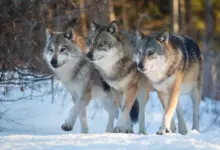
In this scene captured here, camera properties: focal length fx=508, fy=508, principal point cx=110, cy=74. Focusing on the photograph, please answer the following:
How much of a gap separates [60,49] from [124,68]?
37.5 inches

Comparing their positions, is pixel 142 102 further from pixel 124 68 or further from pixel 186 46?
pixel 186 46

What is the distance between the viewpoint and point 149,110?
1059 centimetres

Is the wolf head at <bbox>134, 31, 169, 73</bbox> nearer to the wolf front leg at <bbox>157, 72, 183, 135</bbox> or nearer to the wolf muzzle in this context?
the wolf muzzle

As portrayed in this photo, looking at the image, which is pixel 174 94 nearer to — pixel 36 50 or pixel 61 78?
pixel 61 78

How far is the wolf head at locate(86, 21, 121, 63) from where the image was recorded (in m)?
6.85

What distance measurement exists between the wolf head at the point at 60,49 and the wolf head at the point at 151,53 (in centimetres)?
99

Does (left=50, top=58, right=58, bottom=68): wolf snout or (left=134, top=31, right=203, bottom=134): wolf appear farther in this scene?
(left=50, top=58, right=58, bottom=68): wolf snout

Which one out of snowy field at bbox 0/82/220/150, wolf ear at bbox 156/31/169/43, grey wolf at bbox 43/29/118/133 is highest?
wolf ear at bbox 156/31/169/43

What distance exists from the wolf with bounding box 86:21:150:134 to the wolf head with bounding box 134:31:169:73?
0.30 m

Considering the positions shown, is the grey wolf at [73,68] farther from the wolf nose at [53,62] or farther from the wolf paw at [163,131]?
the wolf paw at [163,131]

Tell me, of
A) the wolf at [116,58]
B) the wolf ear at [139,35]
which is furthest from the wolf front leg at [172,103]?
the wolf ear at [139,35]

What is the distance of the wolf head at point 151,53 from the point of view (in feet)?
21.5

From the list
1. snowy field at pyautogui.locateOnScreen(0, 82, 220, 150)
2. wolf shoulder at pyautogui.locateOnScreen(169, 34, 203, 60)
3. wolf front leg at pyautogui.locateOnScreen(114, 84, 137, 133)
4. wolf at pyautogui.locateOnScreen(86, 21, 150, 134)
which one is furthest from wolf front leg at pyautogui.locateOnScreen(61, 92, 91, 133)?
wolf shoulder at pyautogui.locateOnScreen(169, 34, 203, 60)

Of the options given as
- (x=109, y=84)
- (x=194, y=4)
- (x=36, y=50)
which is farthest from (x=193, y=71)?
(x=194, y=4)
